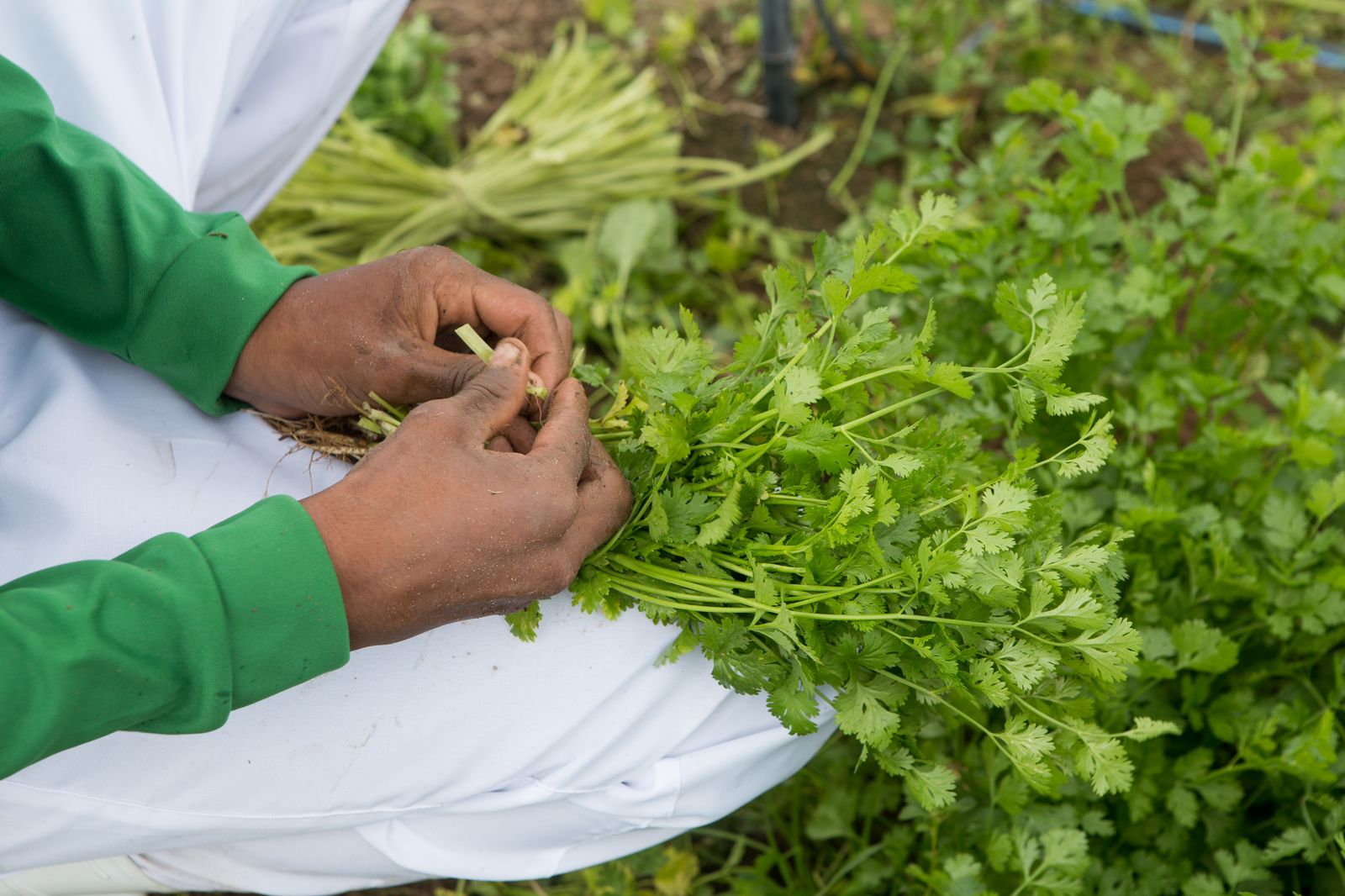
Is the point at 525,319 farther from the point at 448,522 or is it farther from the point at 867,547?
the point at 867,547

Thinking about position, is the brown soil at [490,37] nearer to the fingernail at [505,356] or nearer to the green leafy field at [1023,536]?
the green leafy field at [1023,536]

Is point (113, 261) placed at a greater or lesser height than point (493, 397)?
greater

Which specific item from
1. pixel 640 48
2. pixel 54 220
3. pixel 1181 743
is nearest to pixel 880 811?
pixel 1181 743

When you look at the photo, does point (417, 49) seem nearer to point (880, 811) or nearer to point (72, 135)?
point (72, 135)

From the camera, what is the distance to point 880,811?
81.7 inches

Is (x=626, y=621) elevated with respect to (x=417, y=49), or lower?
lower

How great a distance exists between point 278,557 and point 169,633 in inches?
5.3

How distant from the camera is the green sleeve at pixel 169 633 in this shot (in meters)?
1.10

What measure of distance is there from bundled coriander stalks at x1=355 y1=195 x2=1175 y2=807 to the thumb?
0.15 m

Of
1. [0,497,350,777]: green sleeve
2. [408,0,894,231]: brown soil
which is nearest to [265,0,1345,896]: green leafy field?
[0,497,350,777]: green sleeve

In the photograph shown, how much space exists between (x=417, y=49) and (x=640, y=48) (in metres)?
0.73

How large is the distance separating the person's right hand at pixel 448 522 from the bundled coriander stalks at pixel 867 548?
0.44 feet

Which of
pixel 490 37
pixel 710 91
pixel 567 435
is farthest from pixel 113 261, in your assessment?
pixel 490 37

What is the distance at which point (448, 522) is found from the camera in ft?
4.08
